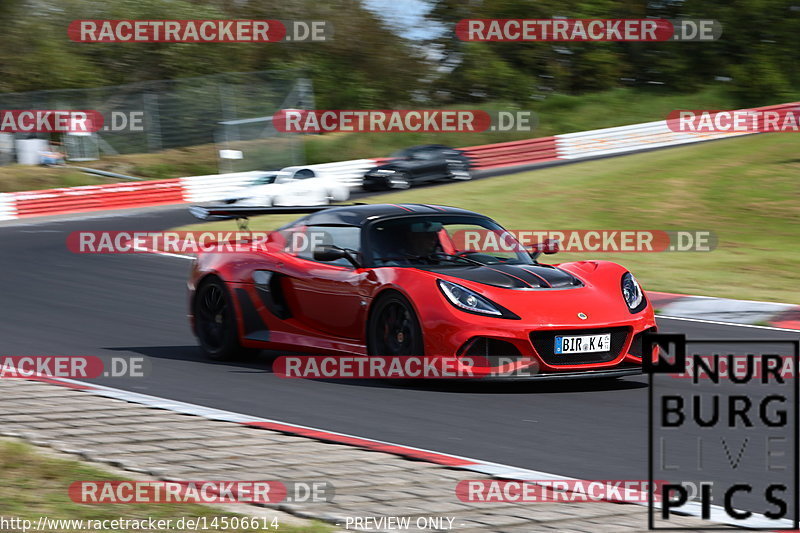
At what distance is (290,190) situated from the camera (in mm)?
Answer: 25859

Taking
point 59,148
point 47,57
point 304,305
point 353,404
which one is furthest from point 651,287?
point 47,57

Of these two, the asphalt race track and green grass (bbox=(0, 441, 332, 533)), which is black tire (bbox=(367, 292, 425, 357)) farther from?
green grass (bbox=(0, 441, 332, 533))

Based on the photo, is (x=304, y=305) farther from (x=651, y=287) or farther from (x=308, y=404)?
(x=651, y=287)

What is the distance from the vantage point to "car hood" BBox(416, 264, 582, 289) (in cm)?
759

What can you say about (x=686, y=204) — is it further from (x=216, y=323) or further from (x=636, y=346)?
(x=636, y=346)

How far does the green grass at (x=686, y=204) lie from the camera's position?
1446 cm

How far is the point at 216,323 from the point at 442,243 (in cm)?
201

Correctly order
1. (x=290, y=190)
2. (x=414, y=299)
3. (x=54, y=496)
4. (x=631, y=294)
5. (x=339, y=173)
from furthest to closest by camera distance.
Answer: (x=339, y=173)
(x=290, y=190)
(x=631, y=294)
(x=414, y=299)
(x=54, y=496)

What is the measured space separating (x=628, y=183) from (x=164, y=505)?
2026 centimetres

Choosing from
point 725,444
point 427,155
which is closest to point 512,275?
point 725,444

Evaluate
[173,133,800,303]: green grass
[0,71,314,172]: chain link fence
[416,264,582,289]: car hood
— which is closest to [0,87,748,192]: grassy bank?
[0,71,314,172]: chain link fence

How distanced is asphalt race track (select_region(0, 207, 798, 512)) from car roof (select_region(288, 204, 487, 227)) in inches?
46.7

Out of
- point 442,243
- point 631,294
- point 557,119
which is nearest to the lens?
point 631,294

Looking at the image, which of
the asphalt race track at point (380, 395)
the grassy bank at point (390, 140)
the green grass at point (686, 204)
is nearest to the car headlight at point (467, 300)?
the asphalt race track at point (380, 395)
